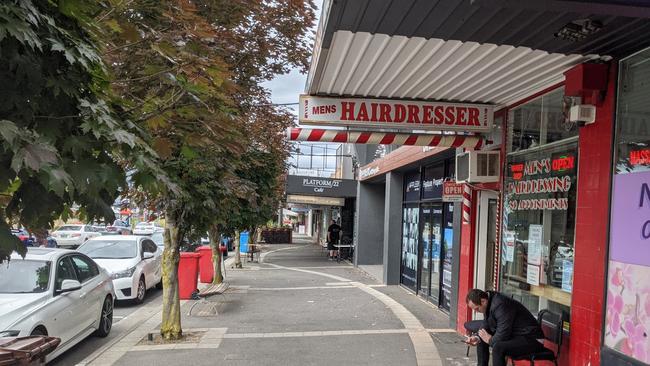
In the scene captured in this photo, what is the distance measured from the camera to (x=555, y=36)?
4.00 m

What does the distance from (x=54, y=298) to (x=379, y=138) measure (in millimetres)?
4712

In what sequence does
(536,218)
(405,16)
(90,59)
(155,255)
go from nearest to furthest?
(90,59) < (405,16) < (536,218) < (155,255)

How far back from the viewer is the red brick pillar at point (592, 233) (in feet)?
15.2

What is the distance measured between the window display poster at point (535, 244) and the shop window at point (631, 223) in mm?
1621

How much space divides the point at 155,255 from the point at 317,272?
250 inches

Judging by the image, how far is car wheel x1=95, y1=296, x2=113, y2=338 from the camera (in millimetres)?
8250

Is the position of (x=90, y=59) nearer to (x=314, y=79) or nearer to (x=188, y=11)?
(x=188, y=11)

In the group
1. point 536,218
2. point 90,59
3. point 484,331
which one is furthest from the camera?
point 536,218

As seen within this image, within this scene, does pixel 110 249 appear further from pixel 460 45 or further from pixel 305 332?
pixel 460 45

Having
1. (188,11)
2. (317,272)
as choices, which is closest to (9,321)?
(188,11)

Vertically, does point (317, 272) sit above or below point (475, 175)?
below

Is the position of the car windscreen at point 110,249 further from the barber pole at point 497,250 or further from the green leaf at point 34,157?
the green leaf at point 34,157

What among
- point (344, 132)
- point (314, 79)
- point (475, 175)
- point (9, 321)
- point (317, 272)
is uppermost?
point (314, 79)

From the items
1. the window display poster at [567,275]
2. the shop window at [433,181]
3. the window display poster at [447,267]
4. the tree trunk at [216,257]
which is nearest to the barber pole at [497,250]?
the window display poster at [567,275]
